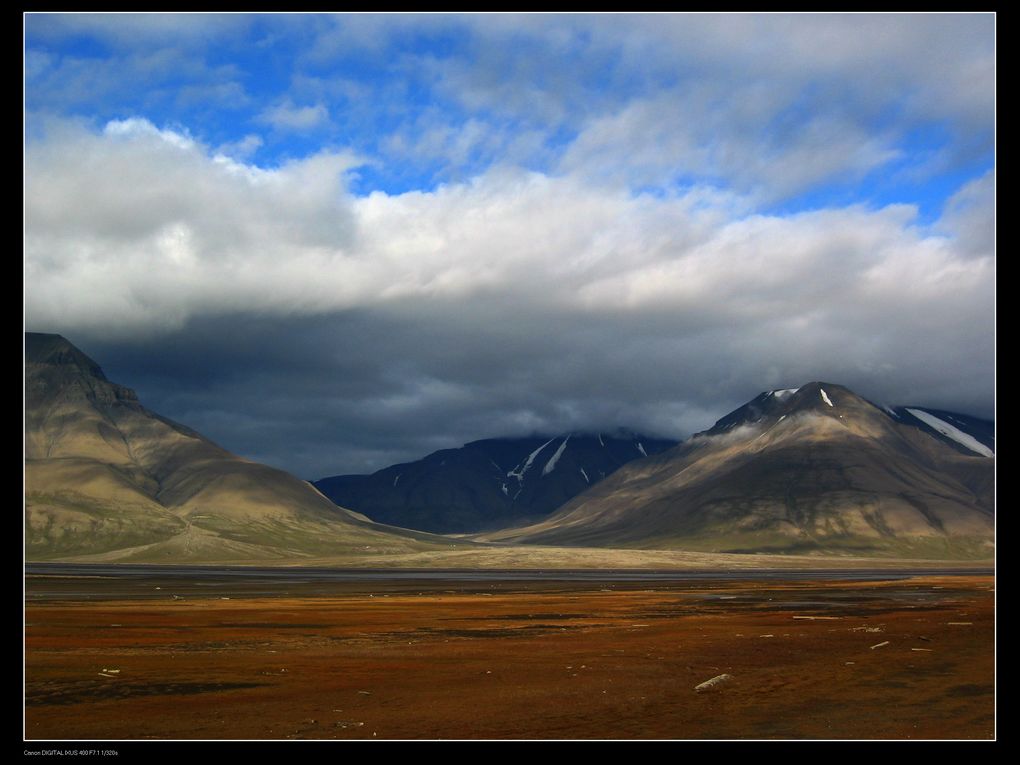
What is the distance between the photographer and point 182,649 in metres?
41.5

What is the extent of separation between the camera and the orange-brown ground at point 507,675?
2444cm

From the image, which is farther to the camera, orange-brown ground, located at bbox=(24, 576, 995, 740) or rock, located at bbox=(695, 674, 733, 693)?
rock, located at bbox=(695, 674, 733, 693)

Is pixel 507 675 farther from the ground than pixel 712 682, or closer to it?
closer to it

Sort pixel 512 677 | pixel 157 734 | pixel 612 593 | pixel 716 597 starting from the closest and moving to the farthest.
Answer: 1. pixel 157 734
2. pixel 512 677
3. pixel 716 597
4. pixel 612 593

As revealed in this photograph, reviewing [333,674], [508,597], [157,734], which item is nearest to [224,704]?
[157,734]

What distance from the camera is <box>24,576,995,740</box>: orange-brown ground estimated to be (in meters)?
24.4

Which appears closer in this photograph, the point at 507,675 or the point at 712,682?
the point at 712,682

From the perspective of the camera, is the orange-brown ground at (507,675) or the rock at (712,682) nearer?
the orange-brown ground at (507,675)

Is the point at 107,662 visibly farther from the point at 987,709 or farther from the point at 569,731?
the point at 987,709

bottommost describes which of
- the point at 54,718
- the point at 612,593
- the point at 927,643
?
the point at 612,593

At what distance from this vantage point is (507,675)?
33.6 m

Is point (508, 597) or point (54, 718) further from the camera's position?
point (508, 597)
